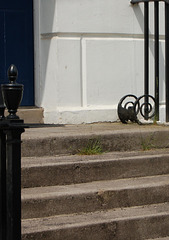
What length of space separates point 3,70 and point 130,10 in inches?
66.7

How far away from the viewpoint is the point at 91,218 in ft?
15.7

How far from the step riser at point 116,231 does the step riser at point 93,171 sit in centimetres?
72

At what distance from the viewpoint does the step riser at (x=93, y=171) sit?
5.13 metres

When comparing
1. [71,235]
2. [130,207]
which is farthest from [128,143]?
[71,235]

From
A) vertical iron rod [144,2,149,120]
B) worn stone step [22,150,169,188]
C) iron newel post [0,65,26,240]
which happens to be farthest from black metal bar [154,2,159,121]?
iron newel post [0,65,26,240]

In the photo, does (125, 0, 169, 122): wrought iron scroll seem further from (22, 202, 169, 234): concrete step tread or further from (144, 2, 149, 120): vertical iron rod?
(22, 202, 169, 234): concrete step tread

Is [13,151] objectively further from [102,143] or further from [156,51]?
[156,51]

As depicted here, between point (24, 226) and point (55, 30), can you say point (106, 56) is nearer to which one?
point (55, 30)

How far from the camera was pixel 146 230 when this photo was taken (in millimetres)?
4879

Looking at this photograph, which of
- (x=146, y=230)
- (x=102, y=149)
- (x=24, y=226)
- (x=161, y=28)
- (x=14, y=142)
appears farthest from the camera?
(x=161, y=28)

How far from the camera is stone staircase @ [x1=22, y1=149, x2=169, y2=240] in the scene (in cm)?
465

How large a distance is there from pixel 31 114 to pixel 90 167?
1732 mm

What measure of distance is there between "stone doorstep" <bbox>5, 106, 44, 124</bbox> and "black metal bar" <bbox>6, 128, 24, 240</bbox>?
306 centimetres

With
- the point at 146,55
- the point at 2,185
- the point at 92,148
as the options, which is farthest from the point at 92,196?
the point at 146,55
